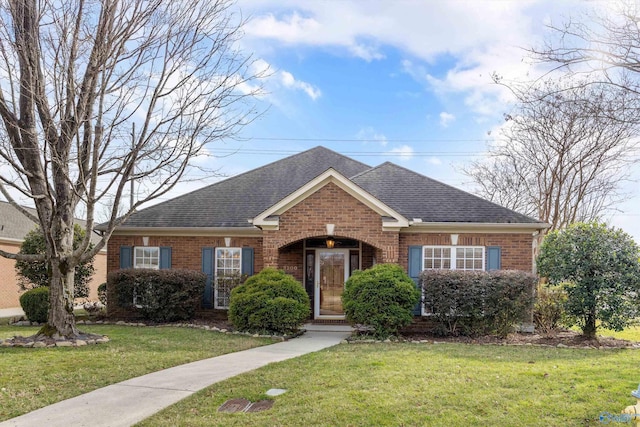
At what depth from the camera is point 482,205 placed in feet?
47.1

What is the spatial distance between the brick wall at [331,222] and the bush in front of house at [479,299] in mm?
1548

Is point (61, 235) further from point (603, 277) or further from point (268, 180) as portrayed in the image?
point (603, 277)

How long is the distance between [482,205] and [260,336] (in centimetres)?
738

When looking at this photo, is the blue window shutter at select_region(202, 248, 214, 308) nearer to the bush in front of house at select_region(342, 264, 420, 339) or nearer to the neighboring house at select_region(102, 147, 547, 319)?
the neighboring house at select_region(102, 147, 547, 319)

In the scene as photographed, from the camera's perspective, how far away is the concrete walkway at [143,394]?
18.1ft

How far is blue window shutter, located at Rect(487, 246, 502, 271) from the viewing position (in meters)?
13.6

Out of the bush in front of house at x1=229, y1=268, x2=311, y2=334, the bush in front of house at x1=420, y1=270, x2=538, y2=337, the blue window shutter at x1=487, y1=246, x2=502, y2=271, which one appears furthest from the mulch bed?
the bush in front of house at x1=229, y1=268, x2=311, y2=334

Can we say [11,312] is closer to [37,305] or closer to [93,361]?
[37,305]

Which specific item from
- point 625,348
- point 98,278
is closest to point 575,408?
point 625,348

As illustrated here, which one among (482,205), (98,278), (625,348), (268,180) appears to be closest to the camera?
(625,348)

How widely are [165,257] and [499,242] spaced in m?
10.1

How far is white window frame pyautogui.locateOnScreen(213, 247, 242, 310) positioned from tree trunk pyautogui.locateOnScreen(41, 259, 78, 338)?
4.80 meters

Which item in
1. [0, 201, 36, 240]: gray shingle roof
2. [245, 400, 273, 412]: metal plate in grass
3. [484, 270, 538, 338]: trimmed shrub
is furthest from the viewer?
[0, 201, 36, 240]: gray shingle roof

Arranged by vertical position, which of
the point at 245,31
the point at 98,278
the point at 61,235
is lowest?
the point at 98,278
